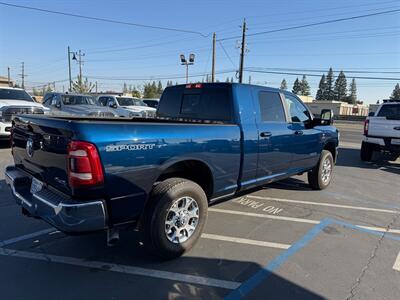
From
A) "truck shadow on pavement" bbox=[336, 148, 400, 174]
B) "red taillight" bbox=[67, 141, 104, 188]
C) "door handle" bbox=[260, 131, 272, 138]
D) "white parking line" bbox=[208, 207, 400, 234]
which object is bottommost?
"white parking line" bbox=[208, 207, 400, 234]

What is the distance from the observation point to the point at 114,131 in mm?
3092

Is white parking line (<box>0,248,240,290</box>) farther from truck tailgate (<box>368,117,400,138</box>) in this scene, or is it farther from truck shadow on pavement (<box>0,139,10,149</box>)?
truck tailgate (<box>368,117,400,138</box>)

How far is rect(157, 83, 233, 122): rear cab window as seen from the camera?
4.77 m

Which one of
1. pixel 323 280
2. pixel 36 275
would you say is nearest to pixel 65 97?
pixel 36 275

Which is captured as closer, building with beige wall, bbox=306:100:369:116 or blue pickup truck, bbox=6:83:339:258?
blue pickup truck, bbox=6:83:339:258

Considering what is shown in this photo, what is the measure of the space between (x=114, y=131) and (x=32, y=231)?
2324 mm

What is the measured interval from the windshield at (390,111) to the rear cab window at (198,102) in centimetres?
747

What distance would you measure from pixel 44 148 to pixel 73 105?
39.3 feet

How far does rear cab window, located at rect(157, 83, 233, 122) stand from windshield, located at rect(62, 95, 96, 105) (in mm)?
10107

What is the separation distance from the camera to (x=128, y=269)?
11.8 ft

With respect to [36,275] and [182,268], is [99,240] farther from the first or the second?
[182,268]

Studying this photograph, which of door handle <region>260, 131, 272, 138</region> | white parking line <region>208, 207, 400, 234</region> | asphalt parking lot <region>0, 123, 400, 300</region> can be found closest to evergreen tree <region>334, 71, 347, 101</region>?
asphalt parking lot <region>0, 123, 400, 300</region>

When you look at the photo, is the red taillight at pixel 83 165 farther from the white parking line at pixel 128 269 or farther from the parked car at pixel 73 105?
the parked car at pixel 73 105

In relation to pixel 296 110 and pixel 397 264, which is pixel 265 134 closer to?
pixel 296 110
